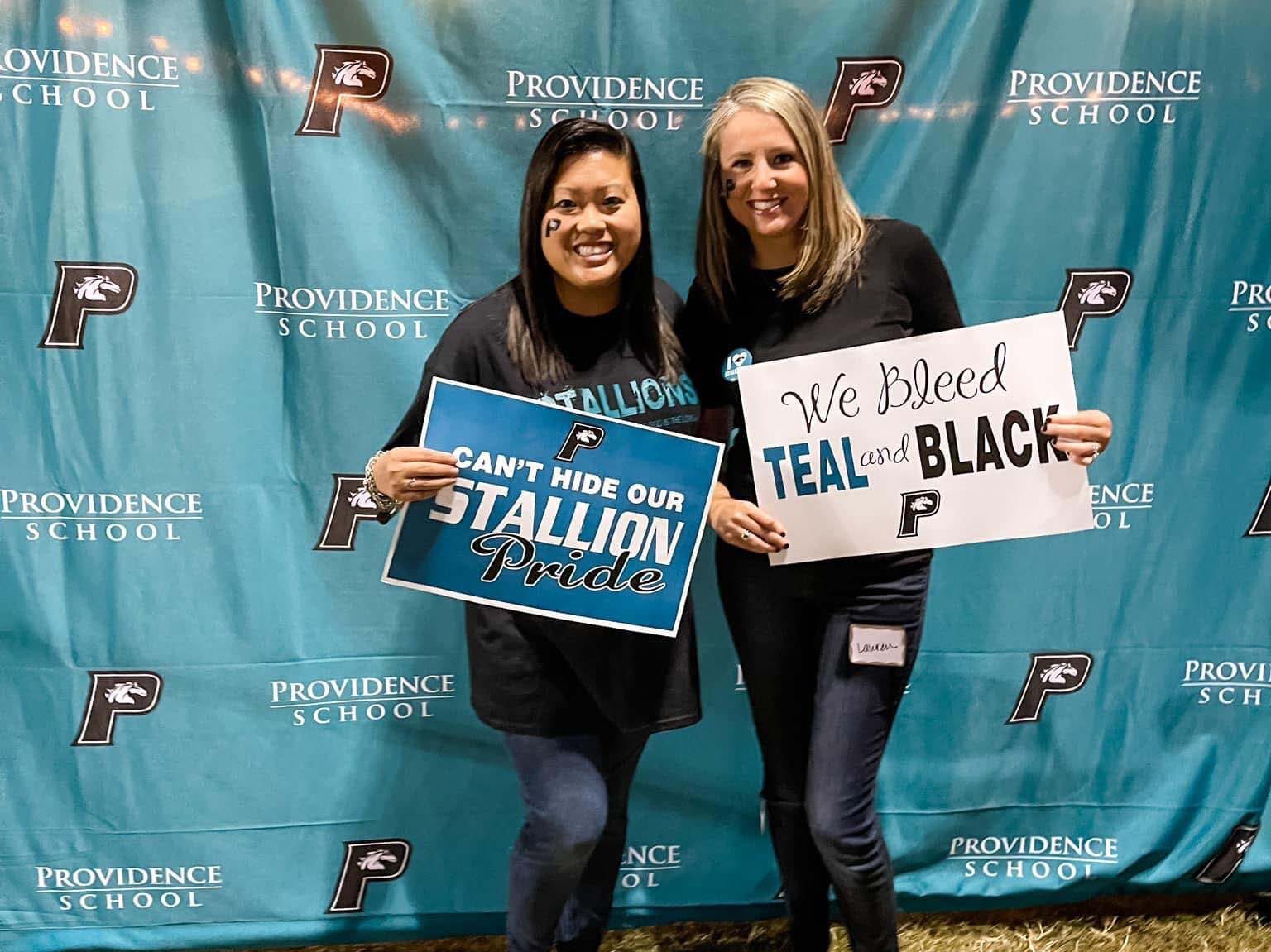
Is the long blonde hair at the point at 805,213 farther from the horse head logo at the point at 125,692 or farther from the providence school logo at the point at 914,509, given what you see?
the horse head logo at the point at 125,692

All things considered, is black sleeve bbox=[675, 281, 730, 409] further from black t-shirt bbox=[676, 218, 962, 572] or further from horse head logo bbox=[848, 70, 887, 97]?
horse head logo bbox=[848, 70, 887, 97]

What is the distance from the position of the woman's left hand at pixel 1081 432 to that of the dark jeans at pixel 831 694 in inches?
11.0

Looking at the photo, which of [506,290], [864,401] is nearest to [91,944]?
[506,290]

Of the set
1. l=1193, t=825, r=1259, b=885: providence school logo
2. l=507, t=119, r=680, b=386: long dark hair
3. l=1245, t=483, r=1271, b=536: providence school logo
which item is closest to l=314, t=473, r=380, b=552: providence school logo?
l=507, t=119, r=680, b=386: long dark hair

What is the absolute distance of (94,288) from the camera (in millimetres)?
1775

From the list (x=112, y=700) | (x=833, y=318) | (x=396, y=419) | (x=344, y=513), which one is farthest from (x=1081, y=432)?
(x=112, y=700)

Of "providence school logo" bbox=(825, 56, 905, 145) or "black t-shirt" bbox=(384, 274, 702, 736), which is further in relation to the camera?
"providence school logo" bbox=(825, 56, 905, 145)

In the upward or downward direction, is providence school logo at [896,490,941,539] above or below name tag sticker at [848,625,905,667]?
above

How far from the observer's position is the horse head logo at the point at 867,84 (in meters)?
1.81

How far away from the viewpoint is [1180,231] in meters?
1.88

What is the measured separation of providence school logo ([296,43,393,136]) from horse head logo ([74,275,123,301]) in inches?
18.5

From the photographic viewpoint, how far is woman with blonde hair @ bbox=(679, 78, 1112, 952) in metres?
1.36

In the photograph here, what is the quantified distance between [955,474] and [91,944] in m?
2.03

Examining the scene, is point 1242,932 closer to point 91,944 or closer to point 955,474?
point 955,474
